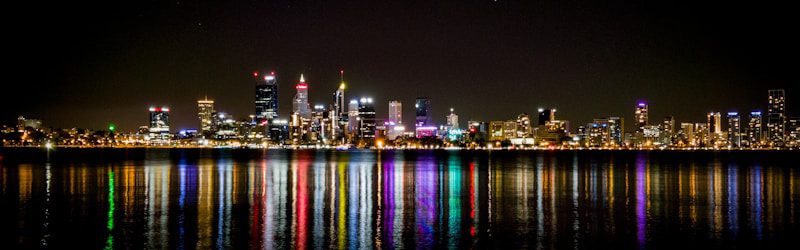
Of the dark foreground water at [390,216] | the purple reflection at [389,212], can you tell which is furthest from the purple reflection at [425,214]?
the purple reflection at [389,212]

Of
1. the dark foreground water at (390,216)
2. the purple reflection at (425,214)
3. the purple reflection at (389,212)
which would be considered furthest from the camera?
the purple reflection at (389,212)

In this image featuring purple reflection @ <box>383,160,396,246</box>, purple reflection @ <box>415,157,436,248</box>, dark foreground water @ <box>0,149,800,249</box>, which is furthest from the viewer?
purple reflection @ <box>383,160,396,246</box>

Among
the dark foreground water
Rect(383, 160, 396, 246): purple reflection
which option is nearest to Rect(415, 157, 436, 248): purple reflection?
the dark foreground water

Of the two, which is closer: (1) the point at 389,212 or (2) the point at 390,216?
(2) the point at 390,216

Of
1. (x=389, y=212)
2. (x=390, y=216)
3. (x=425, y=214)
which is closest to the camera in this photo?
(x=390, y=216)

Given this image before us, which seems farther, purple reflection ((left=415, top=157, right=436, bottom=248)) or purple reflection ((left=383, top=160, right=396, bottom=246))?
purple reflection ((left=383, top=160, right=396, bottom=246))

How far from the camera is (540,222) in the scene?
22609mm

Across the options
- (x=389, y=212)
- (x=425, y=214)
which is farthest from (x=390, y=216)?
(x=425, y=214)

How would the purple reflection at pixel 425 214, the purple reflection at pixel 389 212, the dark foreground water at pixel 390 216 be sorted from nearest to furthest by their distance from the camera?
1. the dark foreground water at pixel 390 216
2. the purple reflection at pixel 425 214
3. the purple reflection at pixel 389 212

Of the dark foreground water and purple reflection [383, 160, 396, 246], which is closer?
the dark foreground water

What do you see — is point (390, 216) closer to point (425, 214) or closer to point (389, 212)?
point (389, 212)

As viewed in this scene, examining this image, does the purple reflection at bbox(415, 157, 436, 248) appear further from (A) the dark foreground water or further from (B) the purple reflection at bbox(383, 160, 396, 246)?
(B) the purple reflection at bbox(383, 160, 396, 246)

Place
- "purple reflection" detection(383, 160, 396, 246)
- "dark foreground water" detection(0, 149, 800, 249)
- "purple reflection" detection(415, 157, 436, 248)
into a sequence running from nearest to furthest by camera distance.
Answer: "dark foreground water" detection(0, 149, 800, 249) → "purple reflection" detection(415, 157, 436, 248) → "purple reflection" detection(383, 160, 396, 246)

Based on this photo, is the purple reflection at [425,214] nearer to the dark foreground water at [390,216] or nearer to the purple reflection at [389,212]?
the dark foreground water at [390,216]
